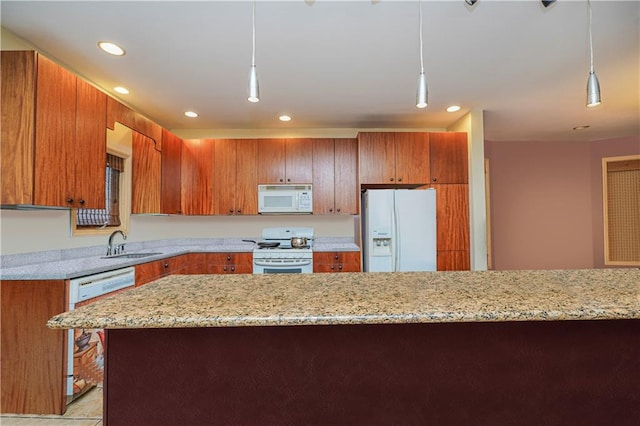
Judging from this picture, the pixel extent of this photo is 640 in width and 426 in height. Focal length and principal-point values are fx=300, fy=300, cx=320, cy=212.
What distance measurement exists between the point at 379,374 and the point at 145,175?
2.96m

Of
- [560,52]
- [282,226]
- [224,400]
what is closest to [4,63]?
[224,400]

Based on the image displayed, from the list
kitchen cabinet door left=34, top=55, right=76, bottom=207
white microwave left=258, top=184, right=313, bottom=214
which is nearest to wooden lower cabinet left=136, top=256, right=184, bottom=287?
kitchen cabinet door left=34, top=55, right=76, bottom=207

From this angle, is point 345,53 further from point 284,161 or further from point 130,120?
point 130,120

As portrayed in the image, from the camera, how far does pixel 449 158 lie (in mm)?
3477

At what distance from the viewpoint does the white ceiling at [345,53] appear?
1771mm

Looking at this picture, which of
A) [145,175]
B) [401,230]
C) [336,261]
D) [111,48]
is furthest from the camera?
[336,261]

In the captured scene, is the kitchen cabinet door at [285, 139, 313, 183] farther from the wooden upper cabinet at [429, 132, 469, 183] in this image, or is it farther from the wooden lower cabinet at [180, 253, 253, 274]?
the wooden upper cabinet at [429, 132, 469, 183]

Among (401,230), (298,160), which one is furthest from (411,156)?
(298,160)

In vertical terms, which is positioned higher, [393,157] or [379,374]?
[393,157]

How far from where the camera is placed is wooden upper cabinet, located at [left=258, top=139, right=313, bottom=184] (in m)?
3.63

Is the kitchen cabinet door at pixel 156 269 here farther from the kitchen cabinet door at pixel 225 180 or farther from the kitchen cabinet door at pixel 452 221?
the kitchen cabinet door at pixel 452 221

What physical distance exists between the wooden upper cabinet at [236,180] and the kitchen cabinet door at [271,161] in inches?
2.8

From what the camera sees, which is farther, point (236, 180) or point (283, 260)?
point (236, 180)

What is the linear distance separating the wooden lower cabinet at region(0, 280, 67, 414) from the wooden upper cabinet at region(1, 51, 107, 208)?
0.53 m
